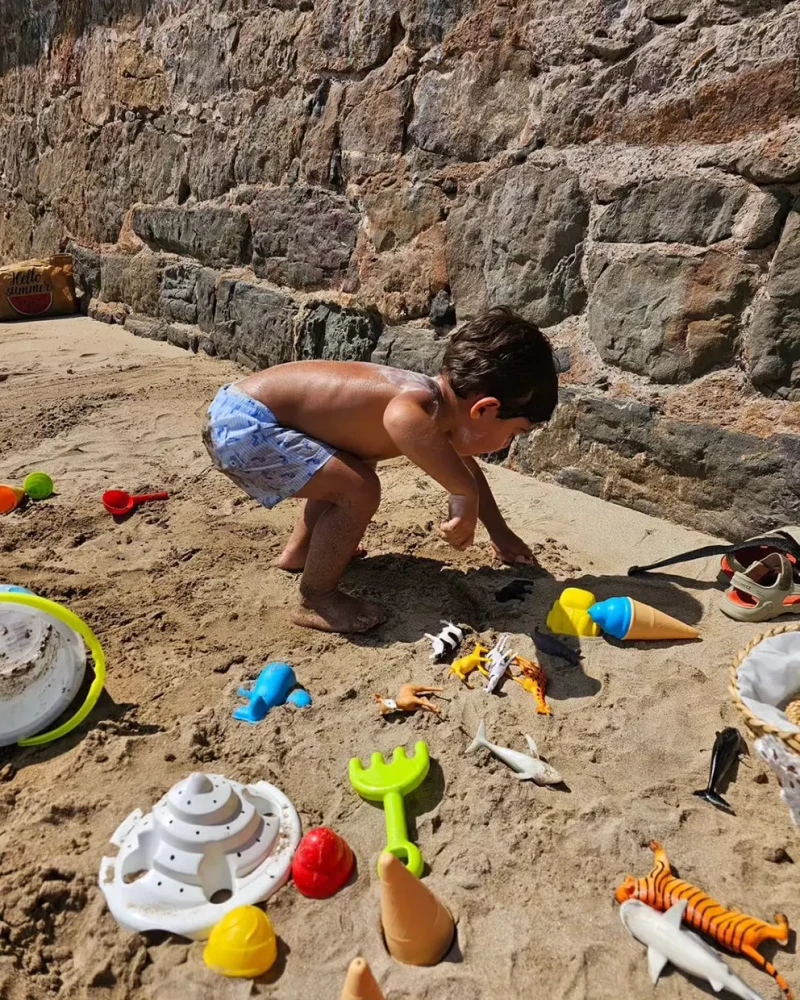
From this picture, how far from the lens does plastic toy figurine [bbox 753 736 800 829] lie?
1.55m

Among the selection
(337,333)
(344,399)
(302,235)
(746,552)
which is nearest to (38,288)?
(302,235)

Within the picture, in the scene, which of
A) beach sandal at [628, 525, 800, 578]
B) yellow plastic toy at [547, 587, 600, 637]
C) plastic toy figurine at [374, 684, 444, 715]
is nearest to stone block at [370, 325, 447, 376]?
beach sandal at [628, 525, 800, 578]

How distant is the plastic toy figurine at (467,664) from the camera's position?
6.81 feet

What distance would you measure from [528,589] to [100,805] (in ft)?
4.51

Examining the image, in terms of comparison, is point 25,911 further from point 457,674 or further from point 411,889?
point 457,674

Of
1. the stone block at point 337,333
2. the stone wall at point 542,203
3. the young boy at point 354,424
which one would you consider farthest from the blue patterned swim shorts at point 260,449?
the stone block at point 337,333

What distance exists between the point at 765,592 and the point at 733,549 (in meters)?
0.19

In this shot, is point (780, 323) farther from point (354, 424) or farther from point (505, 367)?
point (354, 424)

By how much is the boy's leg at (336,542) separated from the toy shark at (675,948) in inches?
44.0

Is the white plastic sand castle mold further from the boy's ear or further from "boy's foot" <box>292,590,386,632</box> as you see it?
the boy's ear

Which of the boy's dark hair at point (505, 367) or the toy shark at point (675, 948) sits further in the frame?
the boy's dark hair at point (505, 367)

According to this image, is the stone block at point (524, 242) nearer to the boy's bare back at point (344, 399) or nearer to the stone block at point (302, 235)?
the stone block at point (302, 235)

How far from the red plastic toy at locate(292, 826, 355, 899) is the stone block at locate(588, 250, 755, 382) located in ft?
6.69

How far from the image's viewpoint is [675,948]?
4.25ft
